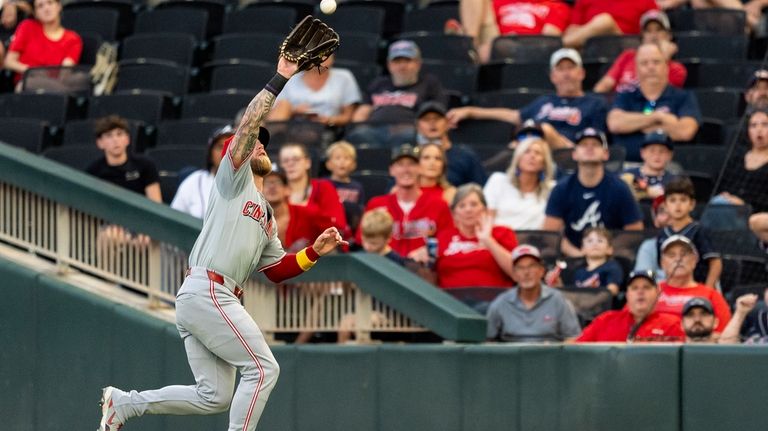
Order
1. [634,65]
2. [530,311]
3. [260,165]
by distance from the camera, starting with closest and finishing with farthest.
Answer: [260,165] < [530,311] < [634,65]

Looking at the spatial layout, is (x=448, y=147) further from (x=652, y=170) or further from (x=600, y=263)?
(x=600, y=263)

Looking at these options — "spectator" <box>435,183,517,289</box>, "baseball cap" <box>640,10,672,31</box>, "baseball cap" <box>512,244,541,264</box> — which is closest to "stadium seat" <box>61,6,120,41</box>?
"baseball cap" <box>640,10,672,31</box>

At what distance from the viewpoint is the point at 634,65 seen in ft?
40.6

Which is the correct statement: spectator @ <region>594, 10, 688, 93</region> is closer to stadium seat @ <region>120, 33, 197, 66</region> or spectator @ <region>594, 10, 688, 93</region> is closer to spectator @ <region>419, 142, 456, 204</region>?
spectator @ <region>419, 142, 456, 204</region>

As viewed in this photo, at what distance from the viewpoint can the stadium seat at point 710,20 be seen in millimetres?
13031

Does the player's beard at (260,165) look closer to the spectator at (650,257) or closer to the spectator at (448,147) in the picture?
the spectator at (650,257)

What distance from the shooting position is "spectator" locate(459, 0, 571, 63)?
44.6ft

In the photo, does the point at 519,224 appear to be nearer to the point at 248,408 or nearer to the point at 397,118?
the point at 397,118

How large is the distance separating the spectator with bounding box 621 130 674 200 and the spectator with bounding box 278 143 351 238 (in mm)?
2033

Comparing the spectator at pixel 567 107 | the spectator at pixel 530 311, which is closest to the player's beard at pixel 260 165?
the spectator at pixel 530 311

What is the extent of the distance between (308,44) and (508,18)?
21.9 ft

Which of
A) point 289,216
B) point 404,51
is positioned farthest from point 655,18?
point 289,216

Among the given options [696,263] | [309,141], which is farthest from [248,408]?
[309,141]

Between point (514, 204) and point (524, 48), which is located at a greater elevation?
point (524, 48)
